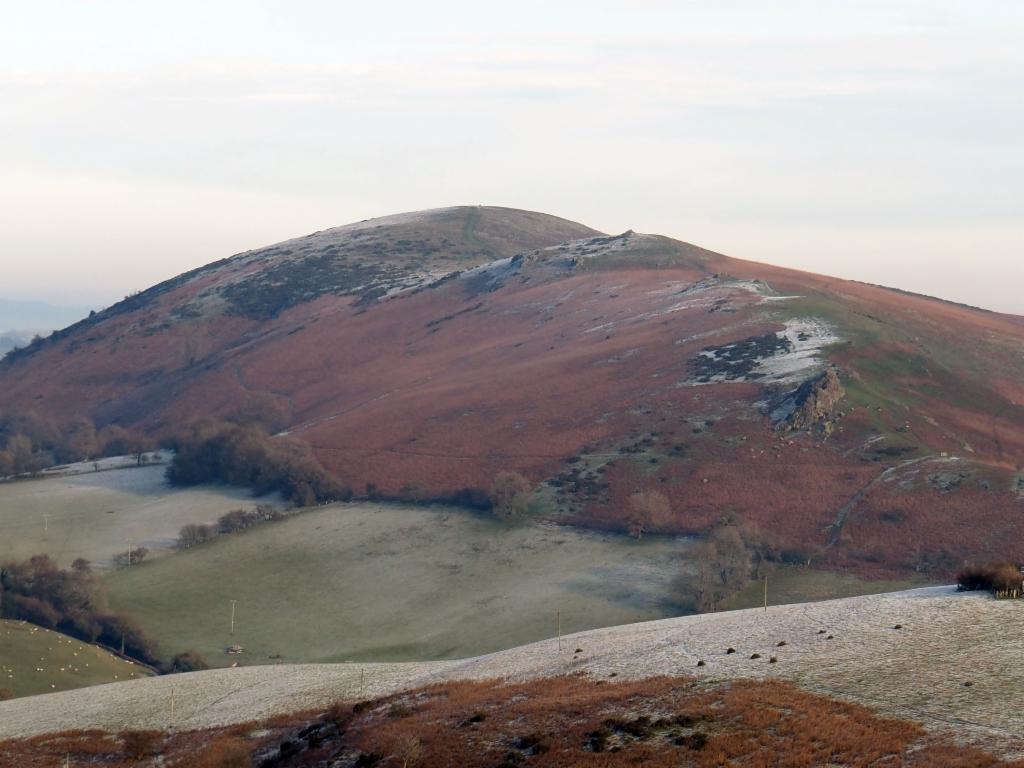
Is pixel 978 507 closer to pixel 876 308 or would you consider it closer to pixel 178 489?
pixel 876 308

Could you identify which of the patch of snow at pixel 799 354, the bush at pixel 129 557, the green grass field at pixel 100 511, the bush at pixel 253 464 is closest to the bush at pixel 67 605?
the bush at pixel 129 557

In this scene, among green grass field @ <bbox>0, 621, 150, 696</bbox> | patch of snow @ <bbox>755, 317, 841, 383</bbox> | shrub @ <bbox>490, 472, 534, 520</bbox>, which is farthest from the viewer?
patch of snow @ <bbox>755, 317, 841, 383</bbox>

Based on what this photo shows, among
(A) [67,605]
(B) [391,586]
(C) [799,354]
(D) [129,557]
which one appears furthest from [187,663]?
(C) [799,354]

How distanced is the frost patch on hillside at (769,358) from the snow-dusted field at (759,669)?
81071 mm

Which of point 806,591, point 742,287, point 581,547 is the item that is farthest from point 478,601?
point 742,287

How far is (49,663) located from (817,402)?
80826 mm

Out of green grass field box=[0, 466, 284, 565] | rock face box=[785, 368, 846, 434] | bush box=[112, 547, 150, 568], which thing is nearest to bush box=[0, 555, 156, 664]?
bush box=[112, 547, 150, 568]

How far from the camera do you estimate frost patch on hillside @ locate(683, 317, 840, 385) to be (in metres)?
139

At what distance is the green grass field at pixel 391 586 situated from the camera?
3745 inches

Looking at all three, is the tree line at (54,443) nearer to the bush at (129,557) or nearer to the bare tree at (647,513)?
the bush at (129,557)

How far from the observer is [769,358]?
145 m

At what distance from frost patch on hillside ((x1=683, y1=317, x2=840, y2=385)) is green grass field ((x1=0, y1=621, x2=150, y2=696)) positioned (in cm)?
7686

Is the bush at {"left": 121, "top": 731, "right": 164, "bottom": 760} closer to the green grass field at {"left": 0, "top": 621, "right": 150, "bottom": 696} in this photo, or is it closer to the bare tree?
the green grass field at {"left": 0, "top": 621, "right": 150, "bottom": 696}

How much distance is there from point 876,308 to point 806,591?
84.7 m
